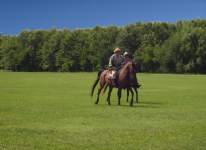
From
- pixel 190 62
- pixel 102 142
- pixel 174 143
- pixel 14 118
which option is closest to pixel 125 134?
pixel 102 142

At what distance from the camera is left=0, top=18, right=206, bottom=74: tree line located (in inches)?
3223

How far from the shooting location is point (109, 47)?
105 meters

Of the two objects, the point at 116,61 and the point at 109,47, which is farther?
the point at 109,47

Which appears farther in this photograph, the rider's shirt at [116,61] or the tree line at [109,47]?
the tree line at [109,47]

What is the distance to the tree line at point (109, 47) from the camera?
81.9 meters

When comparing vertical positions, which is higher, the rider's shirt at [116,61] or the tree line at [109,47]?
the tree line at [109,47]

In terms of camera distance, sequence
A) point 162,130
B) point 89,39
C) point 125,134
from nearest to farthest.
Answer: point 125,134
point 162,130
point 89,39

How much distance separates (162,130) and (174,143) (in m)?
1.43

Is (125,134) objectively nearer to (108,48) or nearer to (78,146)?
(78,146)

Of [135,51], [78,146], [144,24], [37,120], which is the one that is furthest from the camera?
[144,24]

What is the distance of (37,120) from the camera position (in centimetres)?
1027

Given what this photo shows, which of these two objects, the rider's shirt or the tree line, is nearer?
the rider's shirt

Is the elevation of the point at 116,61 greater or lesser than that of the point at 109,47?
lesser

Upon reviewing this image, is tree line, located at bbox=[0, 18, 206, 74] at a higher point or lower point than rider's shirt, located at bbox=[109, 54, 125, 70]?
higher
